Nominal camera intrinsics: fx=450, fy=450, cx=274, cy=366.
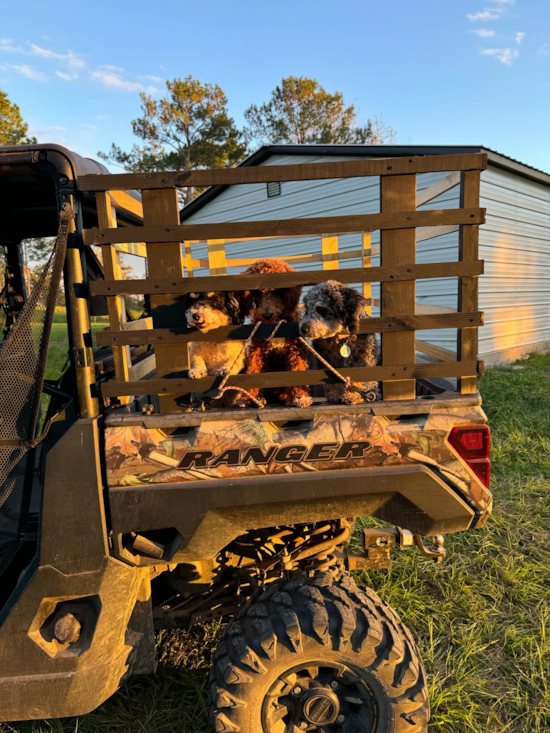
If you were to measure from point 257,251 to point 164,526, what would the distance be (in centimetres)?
1263

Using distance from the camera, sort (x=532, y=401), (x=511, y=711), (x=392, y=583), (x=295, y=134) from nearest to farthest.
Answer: (x=511, y=711) < (x=392, y=583) < (x=532, y=401) < (x=295, y=134)

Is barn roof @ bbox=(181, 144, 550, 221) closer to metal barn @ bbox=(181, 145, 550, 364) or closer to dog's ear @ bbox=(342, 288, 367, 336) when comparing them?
metal barn @ bbox=(181, 145, 550, 364)

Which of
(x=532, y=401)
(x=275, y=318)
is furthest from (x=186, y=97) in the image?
(x=275, y=318)

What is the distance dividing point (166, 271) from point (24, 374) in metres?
0.78

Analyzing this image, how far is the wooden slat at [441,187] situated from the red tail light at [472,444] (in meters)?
1.10

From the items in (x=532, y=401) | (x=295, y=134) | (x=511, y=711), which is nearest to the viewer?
(x=511, y=711)

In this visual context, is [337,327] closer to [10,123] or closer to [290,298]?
[290,298]

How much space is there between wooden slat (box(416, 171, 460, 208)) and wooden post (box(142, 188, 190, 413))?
119 cm

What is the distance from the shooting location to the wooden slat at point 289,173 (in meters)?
1.84

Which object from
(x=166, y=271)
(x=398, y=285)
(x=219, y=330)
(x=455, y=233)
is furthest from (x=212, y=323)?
(x=455, y=233)

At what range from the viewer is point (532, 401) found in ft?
24.8

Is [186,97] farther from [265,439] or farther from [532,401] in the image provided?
[265,439]

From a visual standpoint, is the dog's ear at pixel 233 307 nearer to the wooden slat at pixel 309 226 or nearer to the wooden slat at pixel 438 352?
the wooden slat at pixel 309 226

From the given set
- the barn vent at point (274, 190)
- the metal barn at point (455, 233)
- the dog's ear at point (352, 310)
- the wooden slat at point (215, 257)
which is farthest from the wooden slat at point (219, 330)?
the barn vent at point (274, 190)
